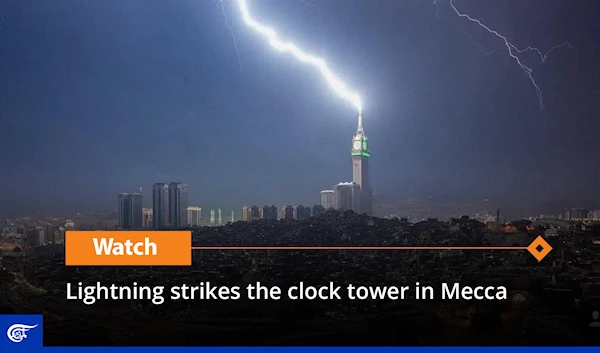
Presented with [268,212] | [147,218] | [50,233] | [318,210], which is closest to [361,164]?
[318,210]

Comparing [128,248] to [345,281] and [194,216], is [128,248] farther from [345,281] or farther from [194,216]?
[345,281]

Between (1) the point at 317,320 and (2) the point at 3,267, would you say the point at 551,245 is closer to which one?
(1) the point at 317,320

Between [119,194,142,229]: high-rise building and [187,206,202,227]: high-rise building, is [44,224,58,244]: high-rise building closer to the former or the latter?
[119,194,142,229]: high-rise building

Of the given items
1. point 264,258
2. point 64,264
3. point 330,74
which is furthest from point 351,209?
point 64,264

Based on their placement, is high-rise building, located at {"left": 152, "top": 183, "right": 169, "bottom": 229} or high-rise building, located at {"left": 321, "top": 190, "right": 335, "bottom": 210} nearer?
high-rise building, located at {"left": 152, "top": 183, "right": 169, "bottom": 229}

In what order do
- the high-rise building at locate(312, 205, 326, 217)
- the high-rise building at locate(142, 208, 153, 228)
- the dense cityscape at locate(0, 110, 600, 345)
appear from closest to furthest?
the dense cityscape at locate(0, 110, 600, 345) → the high-rise building at locate(142, 208, 153, 228) → the high-rise building at locate(312, 205, 326, 217)

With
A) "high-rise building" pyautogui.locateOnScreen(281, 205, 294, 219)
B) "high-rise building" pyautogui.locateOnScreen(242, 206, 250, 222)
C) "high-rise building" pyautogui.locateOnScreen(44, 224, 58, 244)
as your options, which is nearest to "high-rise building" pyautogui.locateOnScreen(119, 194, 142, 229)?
"high-rise building" pyautogui.locateOnScreen(44, 224, 58, 244)
